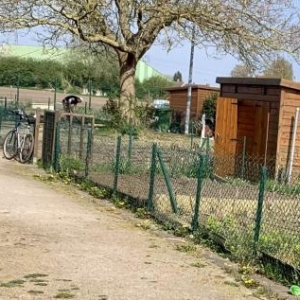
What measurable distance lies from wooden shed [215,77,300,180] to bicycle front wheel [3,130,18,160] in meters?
4.89

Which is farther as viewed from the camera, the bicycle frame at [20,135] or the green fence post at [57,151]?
the bicycle frame at [20,135]

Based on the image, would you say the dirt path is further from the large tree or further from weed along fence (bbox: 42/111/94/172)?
the large tree

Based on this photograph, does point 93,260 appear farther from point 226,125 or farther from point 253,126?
point 253,126

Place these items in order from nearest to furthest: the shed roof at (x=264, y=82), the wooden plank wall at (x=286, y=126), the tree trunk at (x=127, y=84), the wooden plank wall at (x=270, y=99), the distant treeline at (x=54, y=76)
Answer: the shed roof at (x=264, y=82), the wooden plank wall at (x=286, y=126), the wooden plank wall at (x=270, y=99), the tree trunk at (x=127, y=84), the distant treeline at (x=54, y=76)

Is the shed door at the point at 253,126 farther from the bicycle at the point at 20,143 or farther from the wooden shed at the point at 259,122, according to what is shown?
the bicycle at the point at 20,143

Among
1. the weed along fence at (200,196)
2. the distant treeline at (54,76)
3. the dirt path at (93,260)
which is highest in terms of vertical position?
the distant treeline at (54,76)

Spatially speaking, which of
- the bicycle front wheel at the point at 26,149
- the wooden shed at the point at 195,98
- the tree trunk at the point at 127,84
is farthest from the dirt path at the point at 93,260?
the wooden shed at the point at 195,98

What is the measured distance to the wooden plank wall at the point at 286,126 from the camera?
1633cm

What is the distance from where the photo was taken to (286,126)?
54.1 feet

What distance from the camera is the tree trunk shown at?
28234 millimetres

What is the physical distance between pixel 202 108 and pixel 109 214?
30156mm

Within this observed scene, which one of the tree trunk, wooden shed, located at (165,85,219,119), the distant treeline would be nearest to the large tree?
the tree trunk

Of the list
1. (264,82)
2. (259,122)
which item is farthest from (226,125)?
(264,82)

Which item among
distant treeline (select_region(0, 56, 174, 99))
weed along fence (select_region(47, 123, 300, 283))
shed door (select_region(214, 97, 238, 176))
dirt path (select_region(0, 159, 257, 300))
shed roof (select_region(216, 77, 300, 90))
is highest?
distant treeline (select_region(0, 56, 174, 99))
